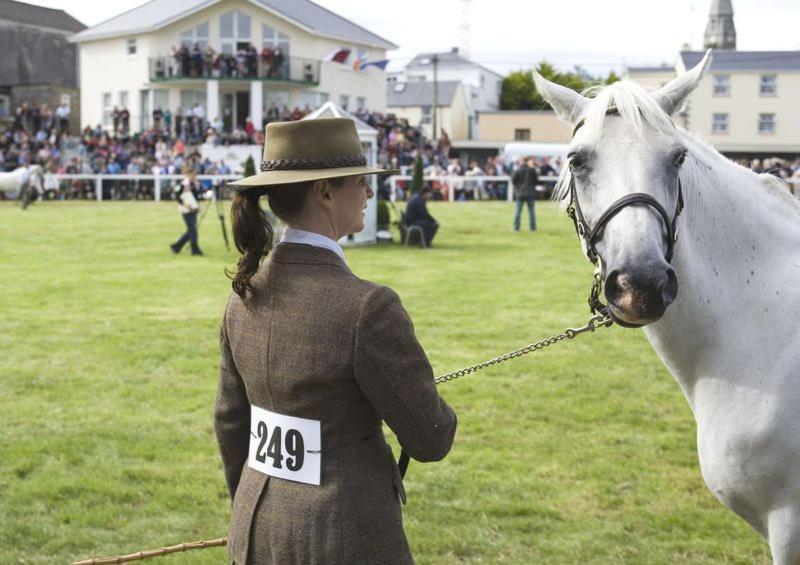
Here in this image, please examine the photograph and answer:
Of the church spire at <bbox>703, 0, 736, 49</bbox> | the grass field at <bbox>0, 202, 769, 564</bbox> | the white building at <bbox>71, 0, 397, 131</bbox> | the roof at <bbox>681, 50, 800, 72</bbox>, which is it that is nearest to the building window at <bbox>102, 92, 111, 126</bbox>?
the white building at <bbox>71, 0, 397, 131</bbox>

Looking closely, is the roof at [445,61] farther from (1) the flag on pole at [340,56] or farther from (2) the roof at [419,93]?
(1) the flag on pole at [340,56]

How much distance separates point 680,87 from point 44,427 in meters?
5.67

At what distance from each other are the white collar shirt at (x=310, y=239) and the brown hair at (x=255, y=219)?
0.17 feet

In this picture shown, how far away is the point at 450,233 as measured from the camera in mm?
23000

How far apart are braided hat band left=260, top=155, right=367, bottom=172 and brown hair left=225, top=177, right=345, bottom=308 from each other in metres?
0.04

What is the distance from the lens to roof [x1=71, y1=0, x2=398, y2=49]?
47.6 m

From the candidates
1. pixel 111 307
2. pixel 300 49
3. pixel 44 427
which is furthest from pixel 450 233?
→ pixel 300 49

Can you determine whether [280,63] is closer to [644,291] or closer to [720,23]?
[644,291]

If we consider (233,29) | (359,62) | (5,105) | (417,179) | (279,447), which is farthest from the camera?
(5,105)

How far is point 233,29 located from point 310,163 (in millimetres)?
48789

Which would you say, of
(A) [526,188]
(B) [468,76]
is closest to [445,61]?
(B) [468,76]

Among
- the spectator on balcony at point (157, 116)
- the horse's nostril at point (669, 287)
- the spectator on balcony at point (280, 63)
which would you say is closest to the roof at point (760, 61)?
the spectator on balcony at point (280, 63)

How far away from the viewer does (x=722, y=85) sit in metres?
61.5

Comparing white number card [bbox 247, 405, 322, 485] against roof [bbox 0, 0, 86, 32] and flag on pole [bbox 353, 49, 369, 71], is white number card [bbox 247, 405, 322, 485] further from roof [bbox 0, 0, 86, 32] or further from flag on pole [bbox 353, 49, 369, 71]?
roof [bbox 0, 0, 86, 32]
